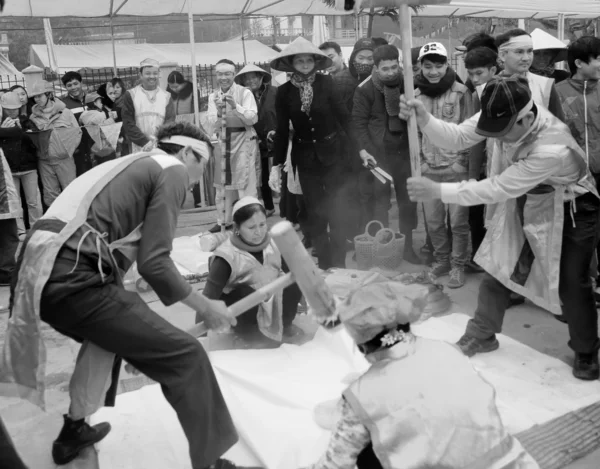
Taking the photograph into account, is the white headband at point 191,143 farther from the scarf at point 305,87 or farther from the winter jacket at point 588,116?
the winter jacket at point 588,116

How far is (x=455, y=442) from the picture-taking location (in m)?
1.83

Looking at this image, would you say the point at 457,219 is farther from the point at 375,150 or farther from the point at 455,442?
the point at 455,442

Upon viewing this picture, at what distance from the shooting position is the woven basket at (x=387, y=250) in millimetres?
5410

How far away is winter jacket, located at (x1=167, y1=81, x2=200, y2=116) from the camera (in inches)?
326

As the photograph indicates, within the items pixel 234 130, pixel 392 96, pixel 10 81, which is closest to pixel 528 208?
pixel 392 96

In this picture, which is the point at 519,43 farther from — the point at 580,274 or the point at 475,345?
the point at 475,345

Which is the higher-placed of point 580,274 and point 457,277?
point 580,274

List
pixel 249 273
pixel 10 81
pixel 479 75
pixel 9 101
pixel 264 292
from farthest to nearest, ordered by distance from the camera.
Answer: pixel 10 81, pixel 9 101, pixel 479 75, pixel 249 273, pixel 264 292

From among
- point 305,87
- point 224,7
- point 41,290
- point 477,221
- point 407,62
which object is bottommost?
point 477,221

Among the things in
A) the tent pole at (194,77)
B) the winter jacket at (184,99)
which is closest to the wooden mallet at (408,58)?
the tent pole at (194,77)

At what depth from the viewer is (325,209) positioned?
5387 millimetres

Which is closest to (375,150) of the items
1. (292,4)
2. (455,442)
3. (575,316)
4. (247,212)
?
(247,212)

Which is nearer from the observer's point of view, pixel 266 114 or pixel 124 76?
pixel 266 114

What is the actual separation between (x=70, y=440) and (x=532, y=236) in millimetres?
2487
